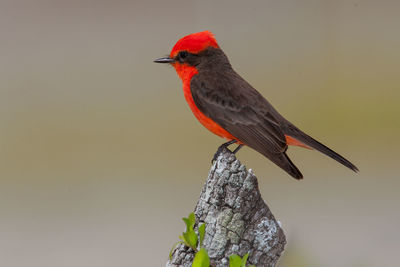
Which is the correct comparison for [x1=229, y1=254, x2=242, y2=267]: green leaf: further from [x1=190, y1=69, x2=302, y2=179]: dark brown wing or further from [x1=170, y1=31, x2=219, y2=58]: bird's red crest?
[x1=170, y1=31, x2=219, y2=58]: bird's red crest

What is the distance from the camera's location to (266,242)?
1.56 m

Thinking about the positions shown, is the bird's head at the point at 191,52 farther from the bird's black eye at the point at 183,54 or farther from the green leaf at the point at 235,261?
the green leaf at the point at 235,261

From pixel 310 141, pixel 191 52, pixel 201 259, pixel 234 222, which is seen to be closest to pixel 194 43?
pixel 191 52

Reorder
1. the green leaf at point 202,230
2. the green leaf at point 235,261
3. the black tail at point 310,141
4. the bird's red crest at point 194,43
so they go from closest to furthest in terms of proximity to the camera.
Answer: the green leaf at point 235,261
the green leaf at point 202,230
the black tail at point 310,141
the bird's red crest at point 194,43

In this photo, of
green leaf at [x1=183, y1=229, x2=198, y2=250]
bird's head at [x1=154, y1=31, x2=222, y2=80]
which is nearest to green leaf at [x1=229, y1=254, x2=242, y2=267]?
green leaf at [x1=183, y1=229, x2=198, y2=250]

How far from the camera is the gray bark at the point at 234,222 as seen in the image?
154 centimetres

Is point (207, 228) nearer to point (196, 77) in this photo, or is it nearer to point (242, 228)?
point (242, 228)

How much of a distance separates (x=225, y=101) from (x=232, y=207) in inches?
31.8

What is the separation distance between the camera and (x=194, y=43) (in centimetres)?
239

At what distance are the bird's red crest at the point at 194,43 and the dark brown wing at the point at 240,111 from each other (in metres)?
0.13

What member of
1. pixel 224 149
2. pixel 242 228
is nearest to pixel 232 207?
pixel 242 228

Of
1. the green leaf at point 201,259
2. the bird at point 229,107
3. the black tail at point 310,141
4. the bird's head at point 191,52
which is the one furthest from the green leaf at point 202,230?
the bird's head at point 191,52

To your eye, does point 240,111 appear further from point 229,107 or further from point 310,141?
point 310,141

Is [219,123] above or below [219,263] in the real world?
above
